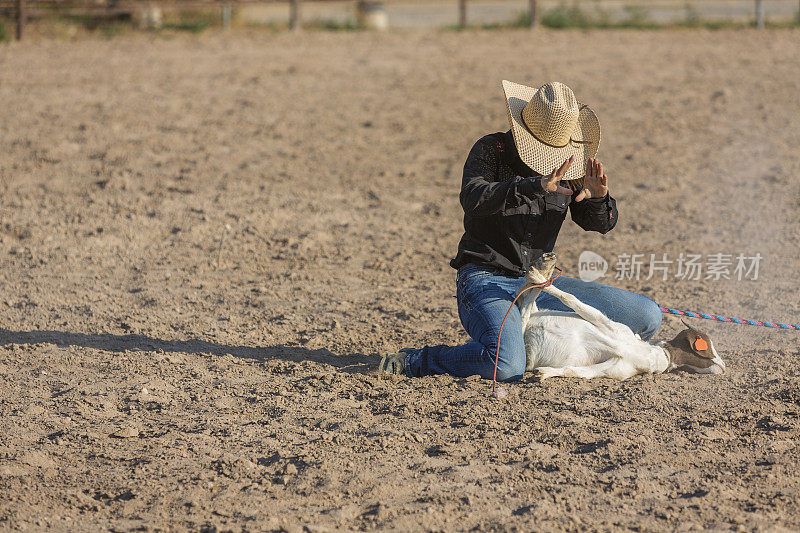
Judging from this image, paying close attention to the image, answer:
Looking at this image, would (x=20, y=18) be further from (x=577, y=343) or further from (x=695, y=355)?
(x=695, y=355)

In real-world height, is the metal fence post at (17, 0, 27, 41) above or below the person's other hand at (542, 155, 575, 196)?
above

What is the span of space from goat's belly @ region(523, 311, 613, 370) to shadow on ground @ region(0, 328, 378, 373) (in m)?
0.83

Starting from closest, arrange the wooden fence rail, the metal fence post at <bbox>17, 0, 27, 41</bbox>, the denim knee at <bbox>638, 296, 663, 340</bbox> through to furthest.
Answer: the denim knee at <bbox>638, 296, 663, 340</bbox> → the metal fence post at <bbox>17, 0, 27, 41</bbox> → the wooden fence rail

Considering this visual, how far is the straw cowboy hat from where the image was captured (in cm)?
411

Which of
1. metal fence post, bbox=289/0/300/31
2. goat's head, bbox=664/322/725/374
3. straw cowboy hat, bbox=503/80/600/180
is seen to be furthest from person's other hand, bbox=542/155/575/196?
metal fence post, bbox=289/0/300/31

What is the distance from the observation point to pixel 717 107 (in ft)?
32.0

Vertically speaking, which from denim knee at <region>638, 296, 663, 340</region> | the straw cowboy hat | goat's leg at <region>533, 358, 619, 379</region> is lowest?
goat's leg at <region>533, 358, 619, 379</region>

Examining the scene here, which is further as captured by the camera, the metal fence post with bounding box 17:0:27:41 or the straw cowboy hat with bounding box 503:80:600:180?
the metal fence post with bounding box 17:0:27:41

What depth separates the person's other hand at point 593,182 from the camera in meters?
4.00

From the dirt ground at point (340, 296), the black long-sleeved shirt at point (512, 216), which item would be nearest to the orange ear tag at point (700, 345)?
the dirt ground at point (340, 296)

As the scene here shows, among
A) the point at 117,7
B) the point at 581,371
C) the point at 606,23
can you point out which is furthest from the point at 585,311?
the point at 117,7

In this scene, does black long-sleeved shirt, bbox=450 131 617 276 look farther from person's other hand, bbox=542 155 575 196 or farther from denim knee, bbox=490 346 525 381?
denim knee, bbox=490 346 525 381

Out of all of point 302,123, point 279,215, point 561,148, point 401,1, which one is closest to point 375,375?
point 561,148

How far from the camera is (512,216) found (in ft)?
14.0
